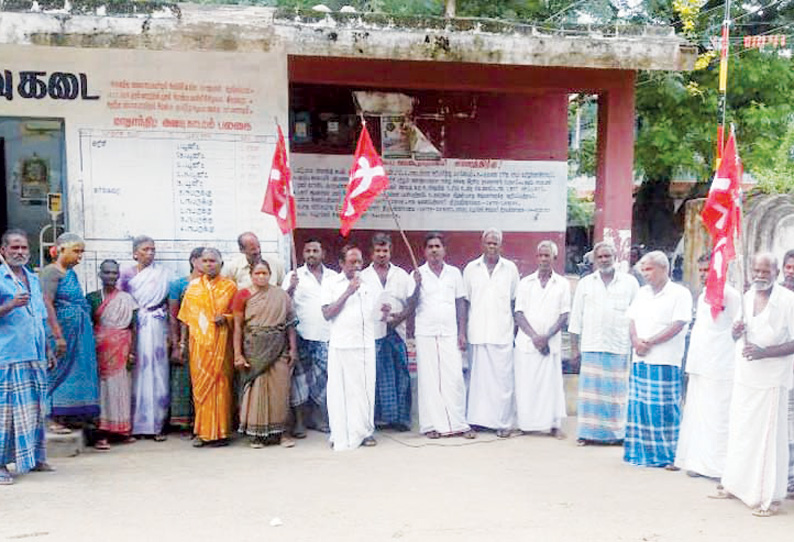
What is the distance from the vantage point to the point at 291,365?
6332 millimetres

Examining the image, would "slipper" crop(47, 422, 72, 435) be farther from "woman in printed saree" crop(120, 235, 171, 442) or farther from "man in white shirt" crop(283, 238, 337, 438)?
"man in white shirt" crop(283, 238, 337, 438)

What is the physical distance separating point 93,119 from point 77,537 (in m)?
3.70

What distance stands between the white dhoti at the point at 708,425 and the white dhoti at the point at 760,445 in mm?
474

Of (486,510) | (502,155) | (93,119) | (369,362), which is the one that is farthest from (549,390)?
(93,119)

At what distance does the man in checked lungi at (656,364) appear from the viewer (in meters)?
5.66

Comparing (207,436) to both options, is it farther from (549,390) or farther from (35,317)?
(549,390)

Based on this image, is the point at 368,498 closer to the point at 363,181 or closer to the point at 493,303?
the point at 493,303

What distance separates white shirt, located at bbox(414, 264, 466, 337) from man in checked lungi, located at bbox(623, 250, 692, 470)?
4.71ft

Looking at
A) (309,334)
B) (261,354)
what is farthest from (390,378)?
(261,354)

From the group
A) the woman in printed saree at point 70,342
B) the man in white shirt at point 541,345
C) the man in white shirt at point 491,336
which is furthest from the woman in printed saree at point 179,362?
the man in white shirt at point 541,345

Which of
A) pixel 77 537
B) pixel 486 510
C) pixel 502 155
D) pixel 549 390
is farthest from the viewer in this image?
pixel 502 155

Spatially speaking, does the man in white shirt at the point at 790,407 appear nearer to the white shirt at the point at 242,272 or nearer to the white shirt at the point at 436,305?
the white shirt at the point at 436,305

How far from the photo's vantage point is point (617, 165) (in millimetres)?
7703

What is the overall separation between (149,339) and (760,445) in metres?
4.30
